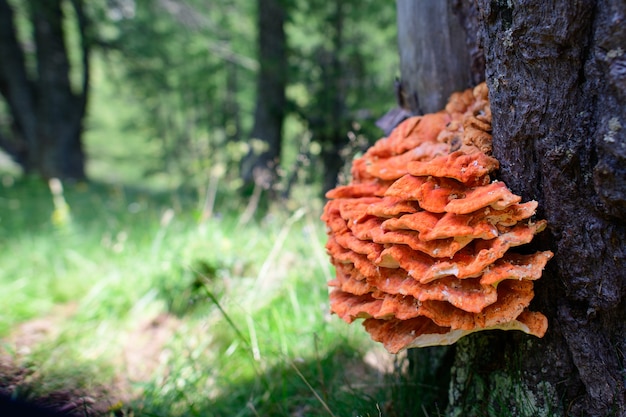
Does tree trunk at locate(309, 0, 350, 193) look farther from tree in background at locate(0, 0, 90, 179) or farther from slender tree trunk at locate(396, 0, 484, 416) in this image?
tree in background at locate(0, 0, 90, 179)

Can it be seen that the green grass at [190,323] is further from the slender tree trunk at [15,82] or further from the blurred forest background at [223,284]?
the slender tree trunk at [15,82]

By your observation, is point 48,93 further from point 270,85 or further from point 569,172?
point 569,172

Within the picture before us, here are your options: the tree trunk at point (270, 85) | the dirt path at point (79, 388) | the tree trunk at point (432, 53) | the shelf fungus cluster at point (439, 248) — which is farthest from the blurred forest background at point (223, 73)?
the dirt path at point (79, 388)

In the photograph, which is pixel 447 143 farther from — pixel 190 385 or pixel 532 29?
pixel 190 385

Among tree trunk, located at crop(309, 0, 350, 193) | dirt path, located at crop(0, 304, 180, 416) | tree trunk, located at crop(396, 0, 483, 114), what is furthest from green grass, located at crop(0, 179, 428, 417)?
tree trunk, located at crop(309, 0, 350, 193)

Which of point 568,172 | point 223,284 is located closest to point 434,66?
point 568,172

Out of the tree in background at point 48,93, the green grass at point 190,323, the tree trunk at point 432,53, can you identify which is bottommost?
the green grass at point 190,323

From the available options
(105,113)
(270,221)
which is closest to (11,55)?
(270,221)
